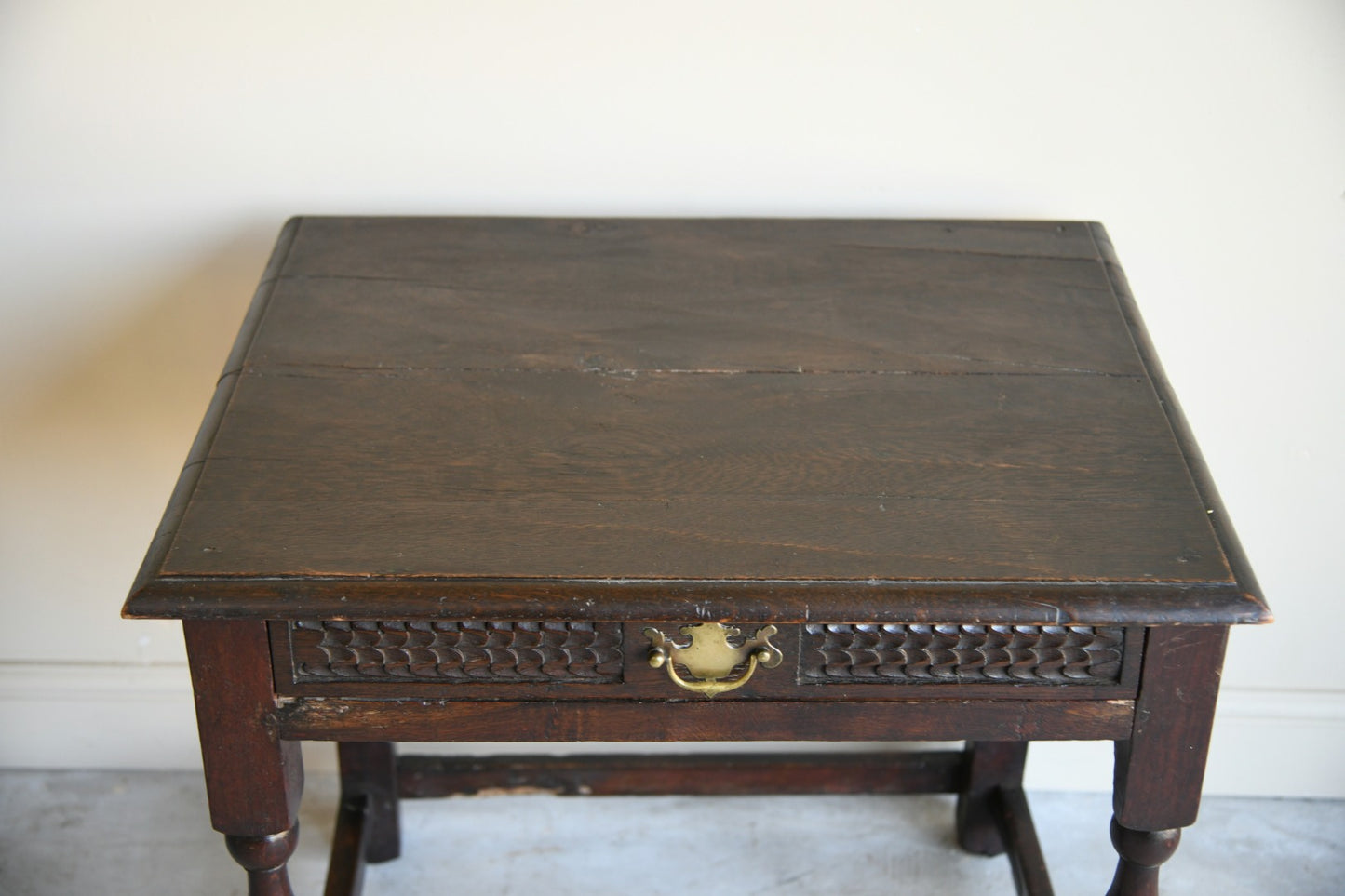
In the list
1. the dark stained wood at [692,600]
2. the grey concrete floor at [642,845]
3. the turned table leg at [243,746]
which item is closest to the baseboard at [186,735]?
the grey concrete floor at [642,845]

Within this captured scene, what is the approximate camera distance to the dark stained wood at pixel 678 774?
1.84m

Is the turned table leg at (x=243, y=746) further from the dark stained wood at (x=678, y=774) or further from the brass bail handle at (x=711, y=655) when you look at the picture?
the dark stained wood at (x=678, y=774)

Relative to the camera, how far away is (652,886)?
6.06ft

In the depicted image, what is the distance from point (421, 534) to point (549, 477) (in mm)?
131

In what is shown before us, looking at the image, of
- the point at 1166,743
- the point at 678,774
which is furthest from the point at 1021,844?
the point at 1166,743

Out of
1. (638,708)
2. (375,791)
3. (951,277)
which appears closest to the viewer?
(638,708)

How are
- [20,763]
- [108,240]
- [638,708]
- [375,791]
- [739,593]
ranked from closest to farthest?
[739,593] < [638,708] < [108,240] < [375,791] < [20,763]

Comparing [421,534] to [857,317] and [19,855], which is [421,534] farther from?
[19,855]

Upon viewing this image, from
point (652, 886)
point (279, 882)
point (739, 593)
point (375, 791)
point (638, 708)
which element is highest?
point (739, 593)

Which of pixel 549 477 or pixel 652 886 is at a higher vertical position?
pixel 549 477

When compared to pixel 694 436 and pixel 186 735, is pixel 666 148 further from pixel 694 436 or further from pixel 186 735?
pixel 186 735

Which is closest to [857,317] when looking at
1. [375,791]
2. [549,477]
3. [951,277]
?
[951,277]

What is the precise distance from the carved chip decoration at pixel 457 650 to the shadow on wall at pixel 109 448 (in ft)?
2.33

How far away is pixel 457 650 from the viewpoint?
45.9 inches
